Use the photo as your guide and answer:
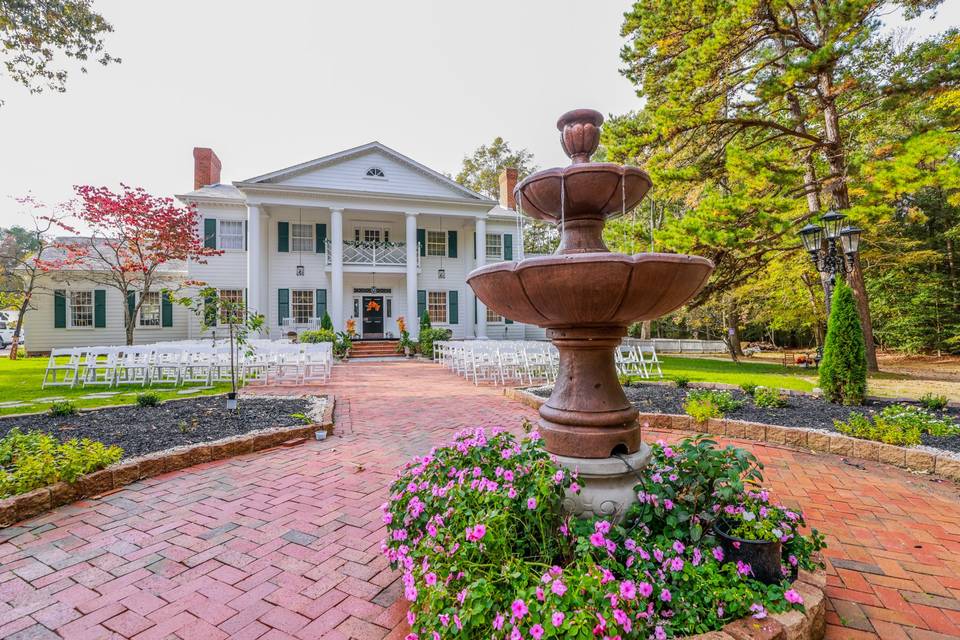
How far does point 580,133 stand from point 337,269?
629 inches

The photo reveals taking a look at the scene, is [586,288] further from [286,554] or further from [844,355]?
[844,355]

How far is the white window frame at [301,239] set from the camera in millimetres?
18578

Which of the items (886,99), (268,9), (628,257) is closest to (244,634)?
(628,257)

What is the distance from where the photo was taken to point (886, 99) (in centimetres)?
968

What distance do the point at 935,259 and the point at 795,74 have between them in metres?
16.2

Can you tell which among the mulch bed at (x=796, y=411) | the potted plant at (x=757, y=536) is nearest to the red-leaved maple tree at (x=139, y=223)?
the mulch bed at (x=796, y=411)

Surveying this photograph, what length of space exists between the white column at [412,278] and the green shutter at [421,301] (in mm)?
1186

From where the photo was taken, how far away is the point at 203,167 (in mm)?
19672

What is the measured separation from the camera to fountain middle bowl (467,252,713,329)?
1.99m

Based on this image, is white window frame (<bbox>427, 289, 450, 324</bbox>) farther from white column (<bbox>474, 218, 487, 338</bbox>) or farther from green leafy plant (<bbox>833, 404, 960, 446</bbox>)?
green leafy plant (<bbox>833, 404, 960, 446</bbox>)

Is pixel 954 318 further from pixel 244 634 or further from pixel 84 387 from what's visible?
pixel 84 387

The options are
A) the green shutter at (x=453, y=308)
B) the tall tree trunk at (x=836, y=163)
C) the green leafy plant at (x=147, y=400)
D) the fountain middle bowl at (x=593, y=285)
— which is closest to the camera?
the fountain middle bowl at (x=593, y=285)

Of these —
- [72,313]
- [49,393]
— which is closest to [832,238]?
[49,393]

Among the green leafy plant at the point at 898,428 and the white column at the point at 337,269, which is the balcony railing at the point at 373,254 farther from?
the green leafy plant at the point at 898,428
